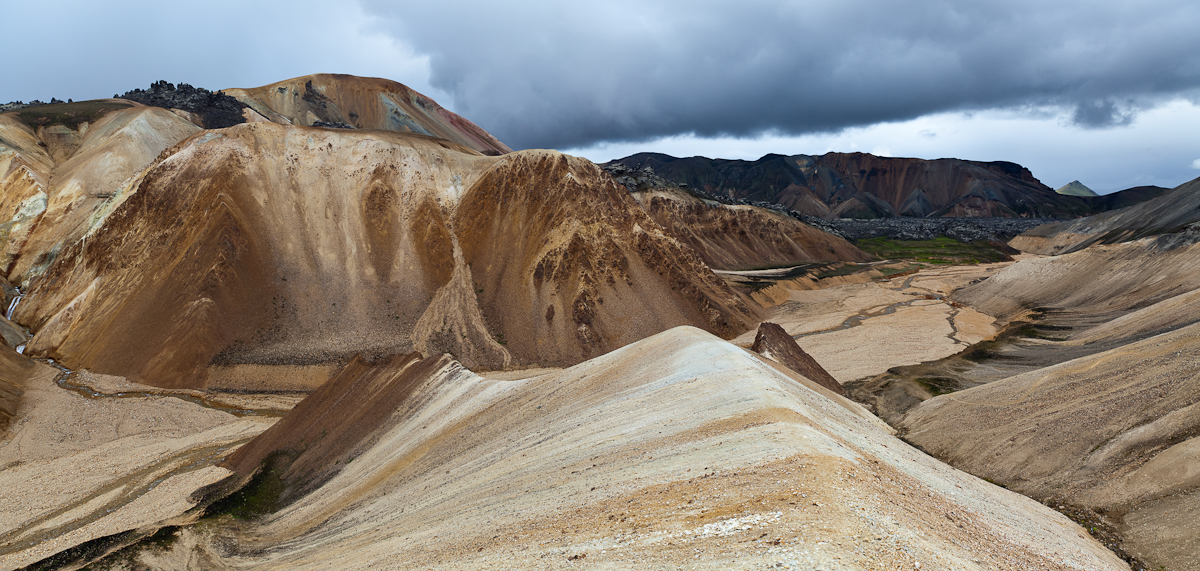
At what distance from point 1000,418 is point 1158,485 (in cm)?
592

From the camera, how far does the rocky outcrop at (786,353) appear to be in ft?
84.9

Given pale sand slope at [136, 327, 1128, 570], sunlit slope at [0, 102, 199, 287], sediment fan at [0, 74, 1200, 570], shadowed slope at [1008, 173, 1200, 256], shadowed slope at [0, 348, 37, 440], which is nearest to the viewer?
pale sand slope at [136, 327, 1128, 570]

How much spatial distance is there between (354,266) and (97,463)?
63.3ft

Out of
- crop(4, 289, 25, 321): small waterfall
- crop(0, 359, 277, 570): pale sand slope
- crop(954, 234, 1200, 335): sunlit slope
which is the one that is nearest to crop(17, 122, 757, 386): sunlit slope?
crop(4, 289, 25, 321): small waterfall

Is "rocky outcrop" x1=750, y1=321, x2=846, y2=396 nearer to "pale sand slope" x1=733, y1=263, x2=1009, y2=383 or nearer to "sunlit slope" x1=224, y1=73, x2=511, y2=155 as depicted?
"pale sand slope" x1=733, y1=263, x2=1009, y2=383

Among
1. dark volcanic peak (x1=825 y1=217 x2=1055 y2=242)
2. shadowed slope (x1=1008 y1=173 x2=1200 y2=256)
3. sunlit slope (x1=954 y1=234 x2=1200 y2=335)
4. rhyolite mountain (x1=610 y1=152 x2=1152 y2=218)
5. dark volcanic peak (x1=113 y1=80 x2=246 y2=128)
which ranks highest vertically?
dark volcanic peak (x1=113 y1=80 x2=246 y2=128)

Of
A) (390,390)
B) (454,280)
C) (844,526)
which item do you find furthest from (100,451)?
(844,526)

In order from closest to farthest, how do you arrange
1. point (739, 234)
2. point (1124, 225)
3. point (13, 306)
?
point (13, 306), point (1124, 225), point (739, 234)

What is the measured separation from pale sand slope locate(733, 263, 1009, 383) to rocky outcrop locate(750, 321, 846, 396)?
21.3 ft

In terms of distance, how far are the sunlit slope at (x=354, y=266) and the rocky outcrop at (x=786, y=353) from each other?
40.4 ft

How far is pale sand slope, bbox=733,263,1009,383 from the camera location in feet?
126

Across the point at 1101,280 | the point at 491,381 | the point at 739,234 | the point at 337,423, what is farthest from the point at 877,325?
the point at 739,234

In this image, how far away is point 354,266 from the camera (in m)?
40.2

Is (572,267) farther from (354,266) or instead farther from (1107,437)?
(1107,437)
